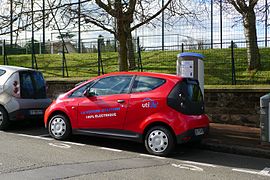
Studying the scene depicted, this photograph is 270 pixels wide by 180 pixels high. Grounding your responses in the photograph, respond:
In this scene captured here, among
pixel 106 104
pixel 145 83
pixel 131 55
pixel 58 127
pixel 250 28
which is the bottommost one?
pixel 58 127

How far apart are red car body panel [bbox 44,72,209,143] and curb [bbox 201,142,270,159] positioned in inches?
23.6

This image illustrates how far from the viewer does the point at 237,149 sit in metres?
7.81

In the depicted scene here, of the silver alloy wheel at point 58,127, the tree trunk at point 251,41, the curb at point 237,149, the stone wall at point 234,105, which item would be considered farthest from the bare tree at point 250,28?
the silver alloy wheel at point 58,127

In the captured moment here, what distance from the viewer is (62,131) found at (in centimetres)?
852

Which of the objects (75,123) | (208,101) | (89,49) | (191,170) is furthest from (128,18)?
(89,49)

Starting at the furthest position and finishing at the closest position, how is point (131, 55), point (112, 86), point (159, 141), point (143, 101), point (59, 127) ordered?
point (131, 55)
point (59, 127)
point (112, 86)
point (143, 101)
point (159, 141)

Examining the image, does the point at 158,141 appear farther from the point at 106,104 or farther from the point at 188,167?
the point at 106,104

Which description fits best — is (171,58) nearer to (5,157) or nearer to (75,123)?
(75,123)

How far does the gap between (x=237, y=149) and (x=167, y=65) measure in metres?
7.61

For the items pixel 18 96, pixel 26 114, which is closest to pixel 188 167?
pixel 26 114

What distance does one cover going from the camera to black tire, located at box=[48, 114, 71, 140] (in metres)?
8.46

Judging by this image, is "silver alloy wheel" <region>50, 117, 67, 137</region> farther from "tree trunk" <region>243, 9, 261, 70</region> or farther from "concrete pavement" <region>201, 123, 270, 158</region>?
"tree trunk" <region>243, 9, 261, 70</region>

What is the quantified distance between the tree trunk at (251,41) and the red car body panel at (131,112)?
6080 mm

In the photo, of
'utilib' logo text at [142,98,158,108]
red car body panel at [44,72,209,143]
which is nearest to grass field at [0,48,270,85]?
red car body panel at [44,72,209,143]
